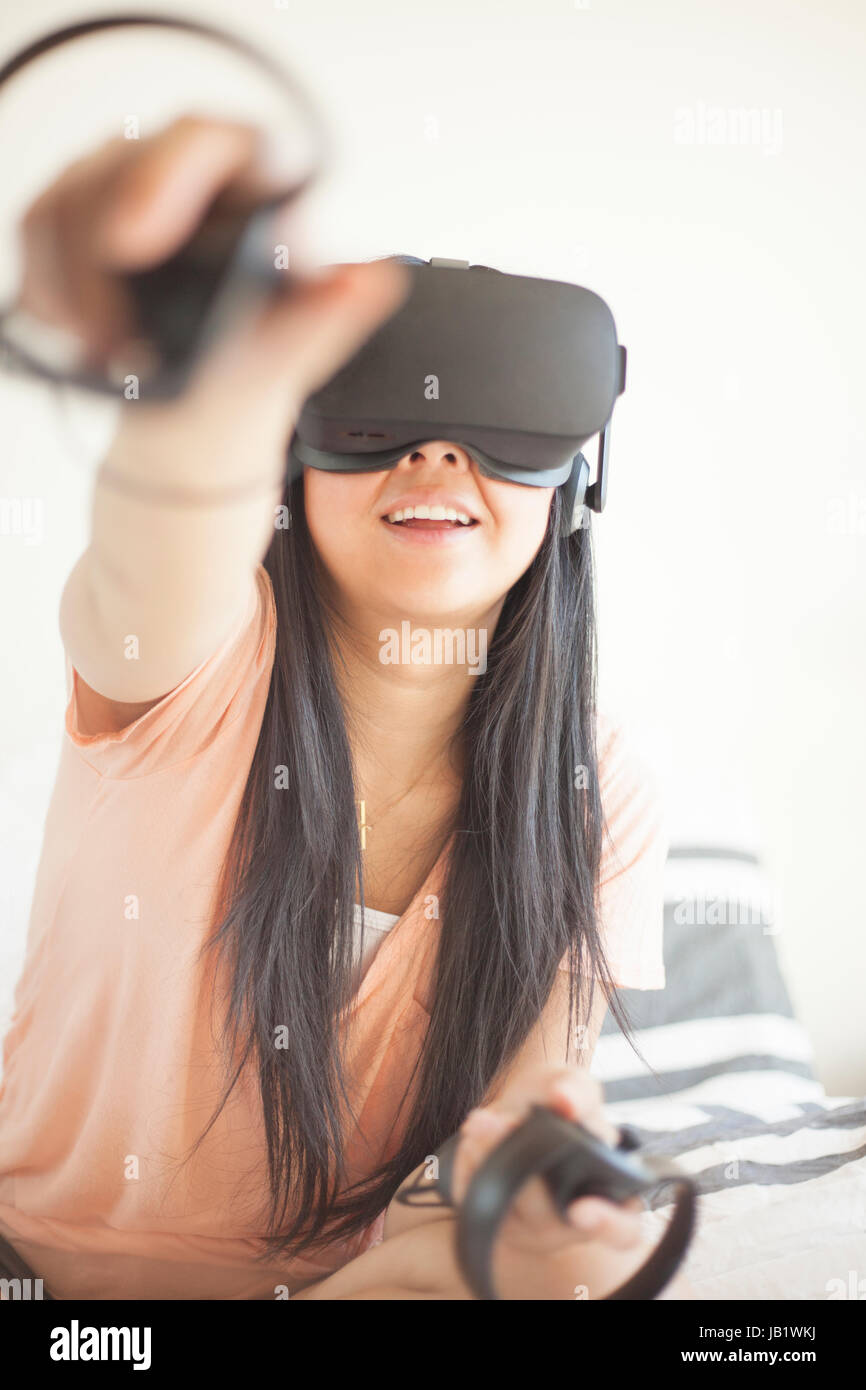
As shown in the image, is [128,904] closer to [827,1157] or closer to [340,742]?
[340,742]

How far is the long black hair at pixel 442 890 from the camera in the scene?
2.24 feet

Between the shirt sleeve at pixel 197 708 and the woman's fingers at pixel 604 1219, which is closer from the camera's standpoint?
the woman's fingers at pixel 604 1219

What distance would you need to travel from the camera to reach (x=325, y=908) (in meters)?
0.70

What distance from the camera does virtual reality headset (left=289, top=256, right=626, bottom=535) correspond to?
0.54m

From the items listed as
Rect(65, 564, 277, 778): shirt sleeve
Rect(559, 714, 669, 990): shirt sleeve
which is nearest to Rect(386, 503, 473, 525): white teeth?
Rect(65, 564, 277, 778): shirt sleeve

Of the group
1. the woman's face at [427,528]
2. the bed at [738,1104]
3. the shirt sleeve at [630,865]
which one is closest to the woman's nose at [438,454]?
the woman's face at [427,528]

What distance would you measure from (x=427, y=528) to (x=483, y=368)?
11 cm

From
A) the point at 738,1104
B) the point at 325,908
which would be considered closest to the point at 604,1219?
the point at 325,908

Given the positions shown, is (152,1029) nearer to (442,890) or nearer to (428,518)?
(442,890)

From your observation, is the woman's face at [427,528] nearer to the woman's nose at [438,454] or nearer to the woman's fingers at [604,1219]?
the woman's nose at [438,454]

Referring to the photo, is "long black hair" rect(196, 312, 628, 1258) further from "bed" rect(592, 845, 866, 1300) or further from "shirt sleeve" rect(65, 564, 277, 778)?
"bed" rect(592, 845, 866, 1300)

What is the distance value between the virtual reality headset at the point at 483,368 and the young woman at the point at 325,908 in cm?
4

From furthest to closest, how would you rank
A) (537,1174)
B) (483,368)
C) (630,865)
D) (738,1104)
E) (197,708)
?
(738,1104) → (630,865) → (197,708) → (483,368) → (537,1174)

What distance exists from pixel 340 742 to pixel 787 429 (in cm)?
76
